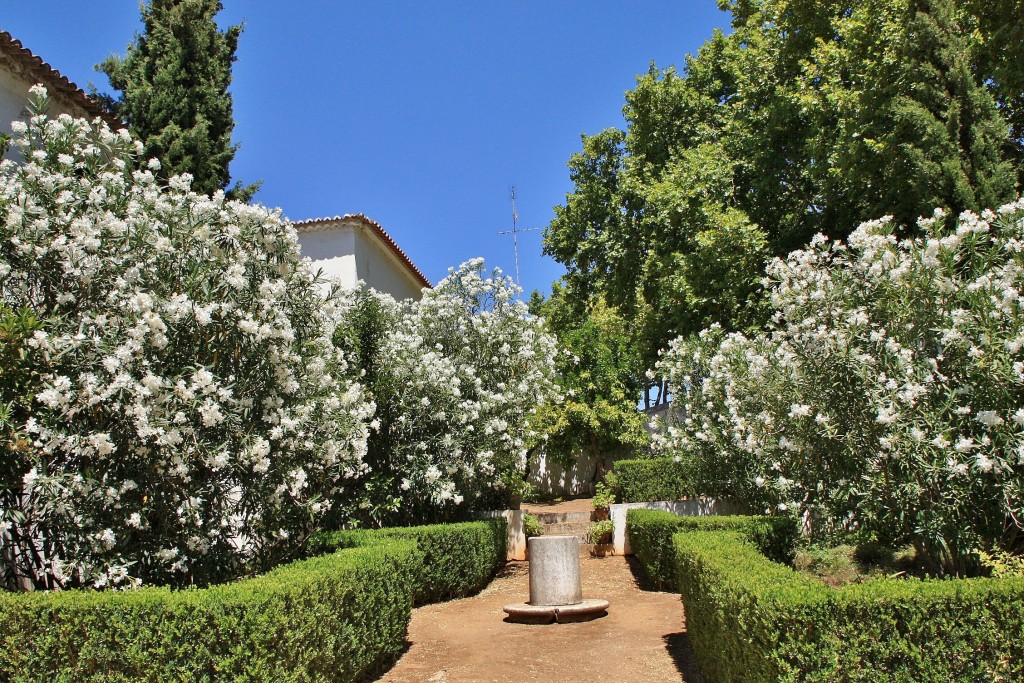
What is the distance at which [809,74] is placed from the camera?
17.0 m

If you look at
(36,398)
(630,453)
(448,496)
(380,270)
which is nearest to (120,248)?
(36,398)

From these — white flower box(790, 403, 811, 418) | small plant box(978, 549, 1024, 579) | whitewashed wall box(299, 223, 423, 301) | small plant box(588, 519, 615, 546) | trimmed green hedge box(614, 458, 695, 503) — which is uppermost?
whitewashed wall box(299, 223, 423, 301)

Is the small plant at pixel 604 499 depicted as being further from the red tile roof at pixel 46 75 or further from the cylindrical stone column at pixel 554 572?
the red tile roof at pixel 46 75

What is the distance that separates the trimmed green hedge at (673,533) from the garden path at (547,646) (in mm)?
503

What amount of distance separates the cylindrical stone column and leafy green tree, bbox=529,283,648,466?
14980mm

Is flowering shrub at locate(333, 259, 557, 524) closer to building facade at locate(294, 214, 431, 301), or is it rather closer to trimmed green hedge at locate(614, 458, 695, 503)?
building facade at locate(294, 214, 431, 301)

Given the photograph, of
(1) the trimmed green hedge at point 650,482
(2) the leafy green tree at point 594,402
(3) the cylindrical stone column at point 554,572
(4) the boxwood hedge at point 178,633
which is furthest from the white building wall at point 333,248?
(4) the boxwood hedge at point 178,633

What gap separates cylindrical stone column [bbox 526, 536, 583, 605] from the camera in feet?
33.9

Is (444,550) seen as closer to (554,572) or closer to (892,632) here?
(554,572)

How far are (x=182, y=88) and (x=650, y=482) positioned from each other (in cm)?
1345

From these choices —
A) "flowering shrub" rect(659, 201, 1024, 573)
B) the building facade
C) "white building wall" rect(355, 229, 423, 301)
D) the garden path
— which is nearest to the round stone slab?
the garden path

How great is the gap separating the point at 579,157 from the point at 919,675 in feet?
69.2

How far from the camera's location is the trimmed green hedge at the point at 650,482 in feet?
61.3

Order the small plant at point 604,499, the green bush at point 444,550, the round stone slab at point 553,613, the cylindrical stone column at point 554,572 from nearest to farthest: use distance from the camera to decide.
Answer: the round stone slab at point 553,613 < the green bush at point 444,550 < the cylindrical stone column at point 554,572 < the small plant at point 604,499
